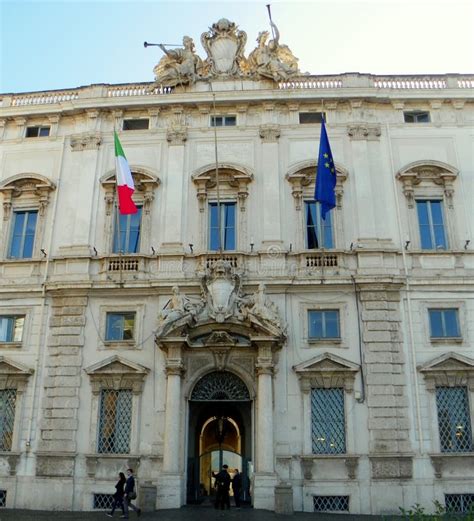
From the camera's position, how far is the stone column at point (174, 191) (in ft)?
69.9

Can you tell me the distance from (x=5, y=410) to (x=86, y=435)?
130 inches

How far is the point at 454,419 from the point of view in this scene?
1889 cm

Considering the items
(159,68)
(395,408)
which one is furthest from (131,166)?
(395,408)

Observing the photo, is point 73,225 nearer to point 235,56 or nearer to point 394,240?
point 235,56

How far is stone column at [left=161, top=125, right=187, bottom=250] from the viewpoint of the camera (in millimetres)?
21312

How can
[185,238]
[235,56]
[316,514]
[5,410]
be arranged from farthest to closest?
[235,56], [185,238], [5,410], [316,514]

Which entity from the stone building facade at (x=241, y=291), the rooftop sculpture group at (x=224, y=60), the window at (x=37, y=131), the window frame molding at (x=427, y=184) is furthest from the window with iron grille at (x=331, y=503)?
the window at (x=37, y=131)

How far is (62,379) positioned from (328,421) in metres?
9.51

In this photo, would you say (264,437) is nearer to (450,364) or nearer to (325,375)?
(325,375)

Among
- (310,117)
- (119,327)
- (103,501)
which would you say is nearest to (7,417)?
(103,501)

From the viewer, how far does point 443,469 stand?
59.8 ft

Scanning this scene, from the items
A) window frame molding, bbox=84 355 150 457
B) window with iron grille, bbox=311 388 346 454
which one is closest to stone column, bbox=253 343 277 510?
window with iron grille, bbox=311 388 346 454

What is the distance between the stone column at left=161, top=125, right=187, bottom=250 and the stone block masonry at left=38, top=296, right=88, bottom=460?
4.00m

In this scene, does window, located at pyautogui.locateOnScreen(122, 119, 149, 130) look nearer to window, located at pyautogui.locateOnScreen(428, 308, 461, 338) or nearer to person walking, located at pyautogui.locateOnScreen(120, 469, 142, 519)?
window, located at pyautogui.locateOnScreen(428, 308, 461, 338)
